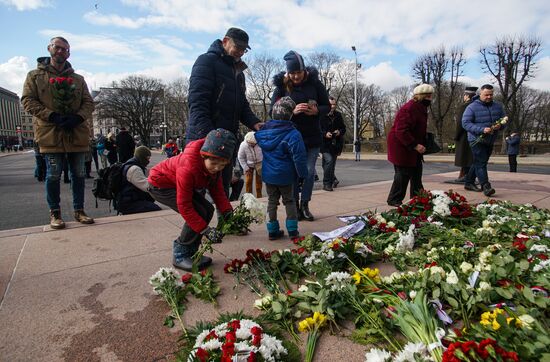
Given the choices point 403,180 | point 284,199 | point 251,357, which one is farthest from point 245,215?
point 403,180

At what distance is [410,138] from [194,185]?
132 inches

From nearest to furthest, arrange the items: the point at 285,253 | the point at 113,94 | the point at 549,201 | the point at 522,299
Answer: the point at 522,299
the point at 285,253
the point at 549,201
the point at 113,94

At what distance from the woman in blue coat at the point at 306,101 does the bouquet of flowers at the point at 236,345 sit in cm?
264

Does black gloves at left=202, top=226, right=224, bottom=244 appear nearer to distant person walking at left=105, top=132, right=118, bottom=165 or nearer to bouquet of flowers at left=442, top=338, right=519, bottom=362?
bouquet of flowers at left=442, top=338, right=519, bottom=362

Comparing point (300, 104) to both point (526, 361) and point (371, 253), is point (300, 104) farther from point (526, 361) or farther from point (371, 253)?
point (526, 361)

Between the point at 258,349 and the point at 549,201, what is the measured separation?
5963 mm

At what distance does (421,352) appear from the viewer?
148 centimetres

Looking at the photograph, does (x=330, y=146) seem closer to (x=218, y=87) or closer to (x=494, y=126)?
(x=494, y=126)

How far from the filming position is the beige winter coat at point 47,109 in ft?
13.1

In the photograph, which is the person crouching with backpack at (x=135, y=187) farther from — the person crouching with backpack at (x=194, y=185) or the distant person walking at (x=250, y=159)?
the distant person walking at (x=250, y=159)

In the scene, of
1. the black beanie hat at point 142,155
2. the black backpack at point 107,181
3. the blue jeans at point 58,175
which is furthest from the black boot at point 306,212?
the blue jeans at point 58,175

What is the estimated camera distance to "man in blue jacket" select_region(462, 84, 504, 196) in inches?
237

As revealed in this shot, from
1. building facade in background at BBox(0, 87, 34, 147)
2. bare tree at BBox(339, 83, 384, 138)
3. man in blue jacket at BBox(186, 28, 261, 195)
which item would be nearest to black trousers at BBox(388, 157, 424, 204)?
Answer: man in blue jacket at BBox(186, 28, 261, 195)

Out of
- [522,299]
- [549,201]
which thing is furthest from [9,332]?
[549,201]
